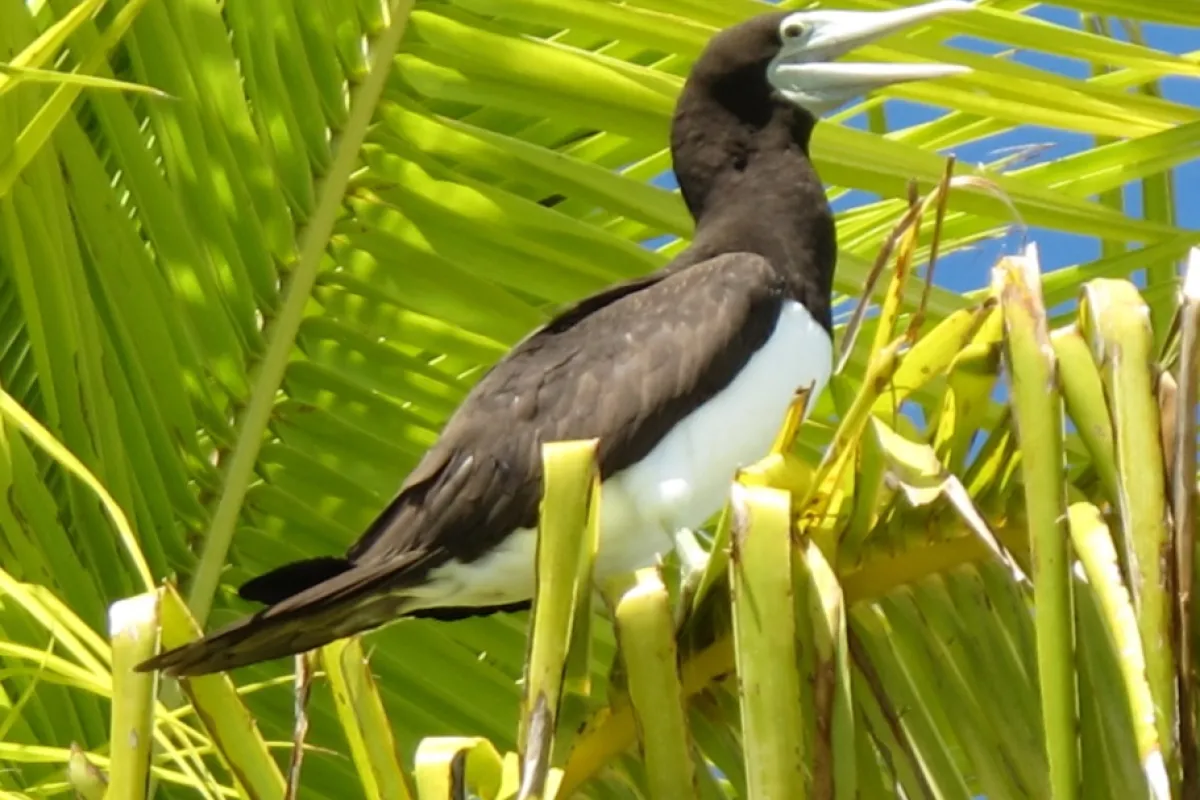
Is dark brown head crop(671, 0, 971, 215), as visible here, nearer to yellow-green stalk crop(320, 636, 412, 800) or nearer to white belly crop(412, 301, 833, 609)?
white belly crop(412, 301, 833, 609)

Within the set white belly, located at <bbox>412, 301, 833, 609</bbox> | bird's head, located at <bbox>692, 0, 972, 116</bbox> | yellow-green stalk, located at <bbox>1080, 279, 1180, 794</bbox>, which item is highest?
yellow-green stalk, located at <bbox>1080, 279, 1180, 794</bbox>

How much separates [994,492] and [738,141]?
1474 millimetres

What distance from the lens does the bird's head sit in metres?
2.50

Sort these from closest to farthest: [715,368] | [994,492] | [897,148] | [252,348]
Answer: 1. [994,492]
2. [897,148]
3. [252,348]
4. [715,368]

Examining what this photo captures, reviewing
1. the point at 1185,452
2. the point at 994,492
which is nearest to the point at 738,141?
the point at 994,492

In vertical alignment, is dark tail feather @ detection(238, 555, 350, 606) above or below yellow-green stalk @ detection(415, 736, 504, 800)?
below

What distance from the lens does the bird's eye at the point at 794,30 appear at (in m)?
2.64

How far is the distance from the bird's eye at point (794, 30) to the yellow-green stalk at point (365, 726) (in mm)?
1606

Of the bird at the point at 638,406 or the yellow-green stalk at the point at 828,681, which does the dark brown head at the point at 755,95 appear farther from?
the yellow-green stalk at the point at 828,681

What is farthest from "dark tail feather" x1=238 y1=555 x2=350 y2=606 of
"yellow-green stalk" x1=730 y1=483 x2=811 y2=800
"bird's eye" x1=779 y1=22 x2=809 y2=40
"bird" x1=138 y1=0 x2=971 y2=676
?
"bird's eye" x1=779 y1=22 x2=809 y2=40

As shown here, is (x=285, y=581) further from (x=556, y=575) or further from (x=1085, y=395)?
(x=1085, y=395)

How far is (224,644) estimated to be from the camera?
1.55 meters

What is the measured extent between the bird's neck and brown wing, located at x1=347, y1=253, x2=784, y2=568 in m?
0.11

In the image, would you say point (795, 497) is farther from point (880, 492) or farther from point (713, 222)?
point (713, 222)
